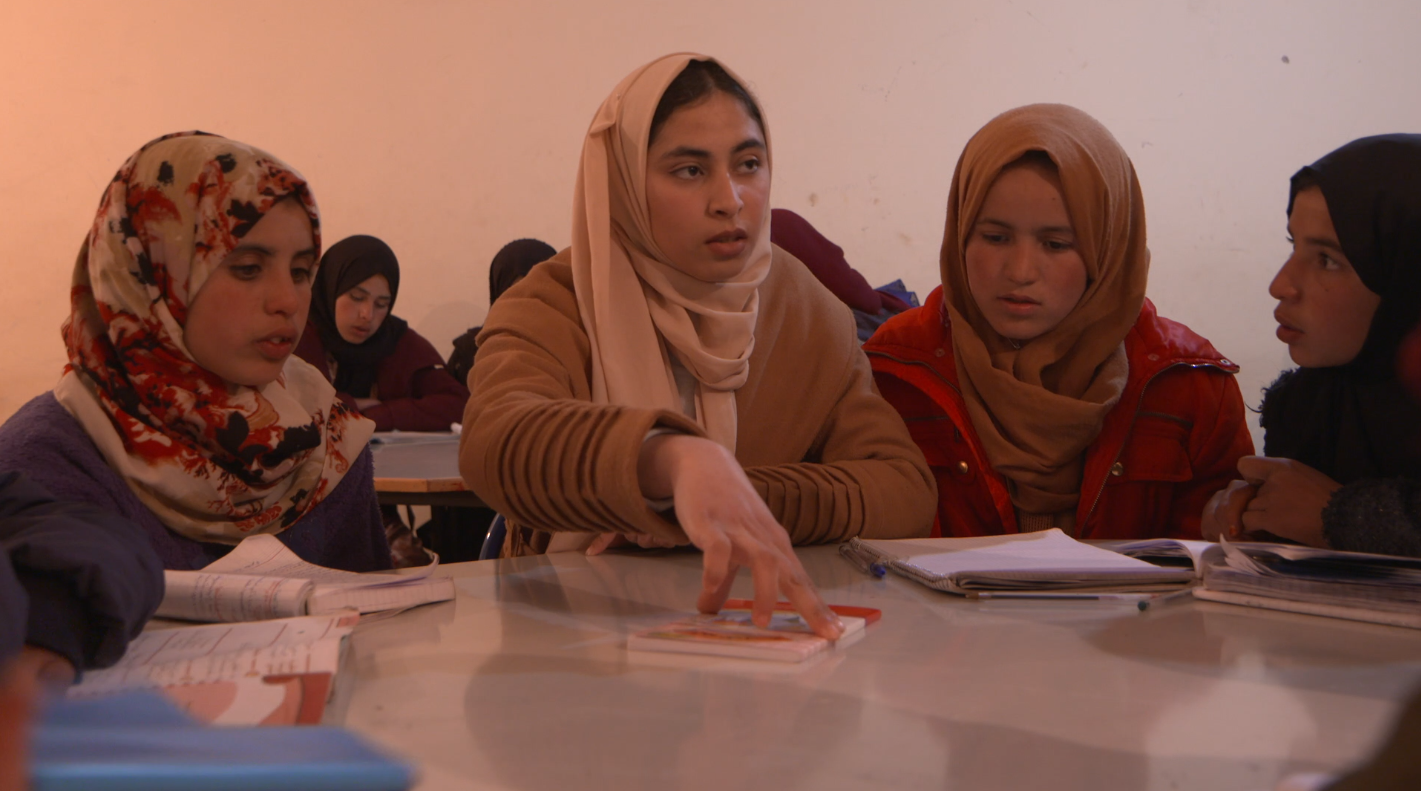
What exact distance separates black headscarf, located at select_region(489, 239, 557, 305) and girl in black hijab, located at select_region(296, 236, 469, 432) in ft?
1.23

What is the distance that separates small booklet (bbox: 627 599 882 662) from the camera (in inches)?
31.6

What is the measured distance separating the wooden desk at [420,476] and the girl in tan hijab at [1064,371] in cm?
86

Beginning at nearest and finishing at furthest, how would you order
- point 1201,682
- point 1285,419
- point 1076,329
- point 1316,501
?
point 1201,682 < point 1316,501 < point 1285,419 < point 1076,329

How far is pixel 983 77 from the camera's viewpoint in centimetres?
446

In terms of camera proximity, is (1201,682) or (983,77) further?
(983,77)

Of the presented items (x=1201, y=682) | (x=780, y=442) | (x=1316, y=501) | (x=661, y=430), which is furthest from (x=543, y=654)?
(x=1316, y=501)

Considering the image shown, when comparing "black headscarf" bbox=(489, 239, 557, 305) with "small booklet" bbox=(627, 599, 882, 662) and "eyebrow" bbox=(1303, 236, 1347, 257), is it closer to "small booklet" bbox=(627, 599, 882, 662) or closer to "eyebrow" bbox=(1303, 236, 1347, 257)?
"eyebrow" bbox=(1303, 236, 1347, 257)

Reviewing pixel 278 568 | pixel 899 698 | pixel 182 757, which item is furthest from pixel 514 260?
pixel 182 757

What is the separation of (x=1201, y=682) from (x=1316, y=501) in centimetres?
65

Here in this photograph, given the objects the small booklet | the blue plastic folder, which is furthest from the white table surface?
the blue plastic folder

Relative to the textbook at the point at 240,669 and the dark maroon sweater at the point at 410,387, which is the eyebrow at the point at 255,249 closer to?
the textbook at the point at 240,669

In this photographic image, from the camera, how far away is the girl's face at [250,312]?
143 cm

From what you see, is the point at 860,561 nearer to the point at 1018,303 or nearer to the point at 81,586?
the point at 1018,303

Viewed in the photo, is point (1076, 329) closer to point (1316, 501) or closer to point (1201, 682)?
point (1316, 501)
